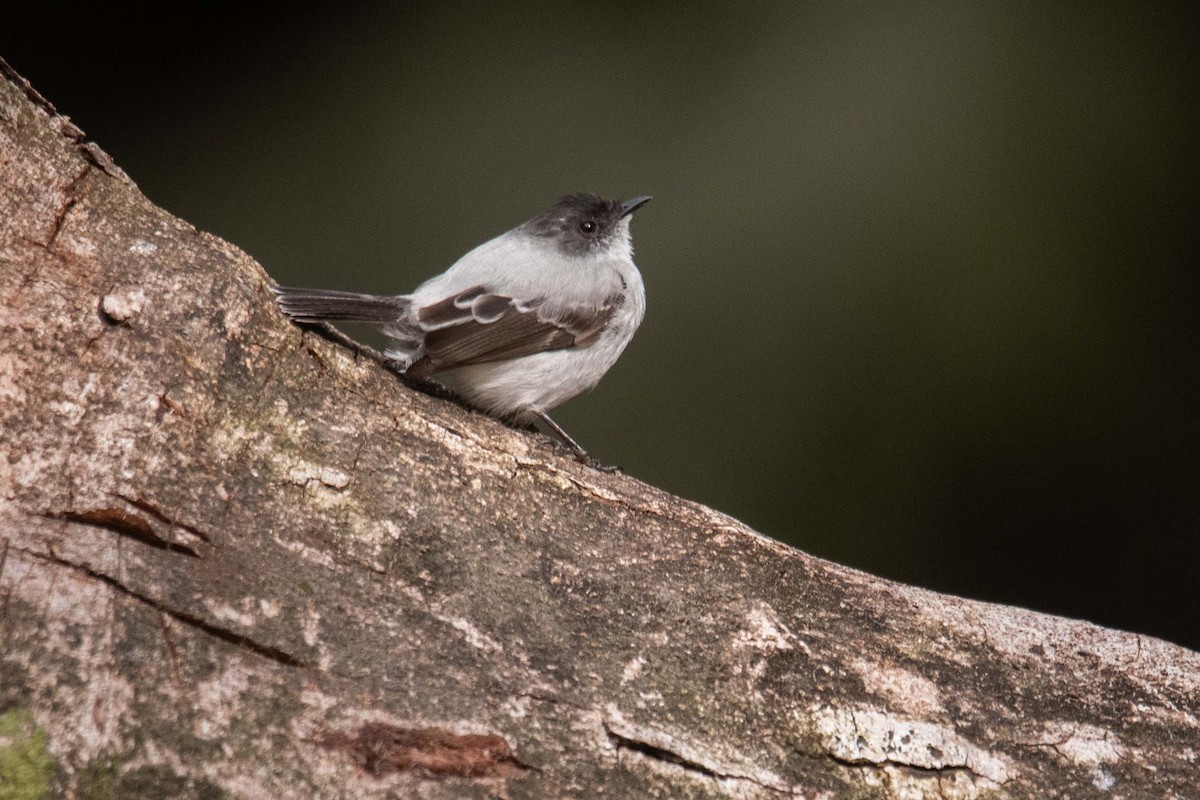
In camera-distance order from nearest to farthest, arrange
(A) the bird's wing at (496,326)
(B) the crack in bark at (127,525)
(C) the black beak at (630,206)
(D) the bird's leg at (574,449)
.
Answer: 1. (B) the crack in bark at (127,525)
2. (D) the bird's leg at (574,449)
3. (A) the bird's wing at (496,326)
4. (C) the black beak at (630,206)

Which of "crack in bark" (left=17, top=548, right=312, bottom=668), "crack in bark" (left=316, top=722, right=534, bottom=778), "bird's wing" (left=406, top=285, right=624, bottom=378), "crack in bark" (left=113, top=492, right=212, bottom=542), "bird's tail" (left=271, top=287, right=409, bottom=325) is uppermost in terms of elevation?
"bird's wing" (left=406, top=285, right=624, bottom=378)

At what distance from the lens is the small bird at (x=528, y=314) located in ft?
12.9

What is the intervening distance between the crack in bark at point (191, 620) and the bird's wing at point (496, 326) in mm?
1360

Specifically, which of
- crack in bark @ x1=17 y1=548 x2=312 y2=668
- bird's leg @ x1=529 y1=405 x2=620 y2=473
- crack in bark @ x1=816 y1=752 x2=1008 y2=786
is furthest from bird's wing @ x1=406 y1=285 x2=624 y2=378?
crack in bark @ x1=816 y1=752 x2=1008 y2=786

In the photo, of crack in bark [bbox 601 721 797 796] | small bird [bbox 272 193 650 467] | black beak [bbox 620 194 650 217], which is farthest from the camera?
black beak [bbox 620 194 650 217]

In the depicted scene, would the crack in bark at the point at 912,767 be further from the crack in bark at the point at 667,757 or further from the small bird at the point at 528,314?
the small bird at the point at 528,314

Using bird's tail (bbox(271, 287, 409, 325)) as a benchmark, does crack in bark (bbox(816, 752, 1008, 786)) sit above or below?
below

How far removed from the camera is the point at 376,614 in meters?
2.58

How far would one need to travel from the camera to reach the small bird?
3.93 metres

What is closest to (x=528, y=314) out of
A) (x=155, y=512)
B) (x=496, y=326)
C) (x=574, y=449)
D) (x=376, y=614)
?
(x=496, y=326)

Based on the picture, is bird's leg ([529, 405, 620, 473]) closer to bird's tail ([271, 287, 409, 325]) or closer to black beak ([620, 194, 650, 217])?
bird's tail ([271, 287, 409, 325])

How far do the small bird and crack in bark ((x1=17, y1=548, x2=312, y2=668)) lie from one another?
123 cm

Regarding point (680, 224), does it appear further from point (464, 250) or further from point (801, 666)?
point (801, 666)

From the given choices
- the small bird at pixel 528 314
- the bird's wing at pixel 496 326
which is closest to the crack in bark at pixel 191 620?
the small bird at pixel 528 314
